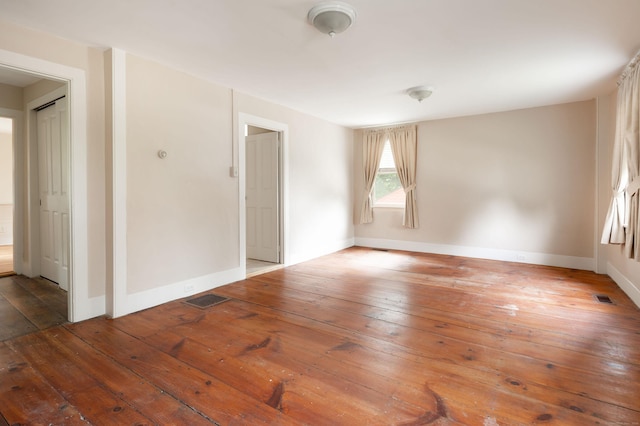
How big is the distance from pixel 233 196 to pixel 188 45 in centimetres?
176

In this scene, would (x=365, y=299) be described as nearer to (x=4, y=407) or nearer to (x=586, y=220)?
(x=4, y=407)

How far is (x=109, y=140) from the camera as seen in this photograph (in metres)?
2.99

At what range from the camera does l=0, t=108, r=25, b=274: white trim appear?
14.0 ft

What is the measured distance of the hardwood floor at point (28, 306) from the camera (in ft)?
9.16

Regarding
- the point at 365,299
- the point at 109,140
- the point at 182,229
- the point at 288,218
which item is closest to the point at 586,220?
the point at 365,299

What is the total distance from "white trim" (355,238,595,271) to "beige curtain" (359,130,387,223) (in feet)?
1.84

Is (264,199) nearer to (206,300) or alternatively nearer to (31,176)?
(206,300)

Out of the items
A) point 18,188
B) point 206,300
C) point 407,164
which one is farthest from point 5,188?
point 407,164

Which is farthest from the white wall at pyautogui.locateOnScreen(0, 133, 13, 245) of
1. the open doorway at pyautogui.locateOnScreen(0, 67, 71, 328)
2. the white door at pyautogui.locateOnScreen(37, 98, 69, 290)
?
the white door at pyautogui.locateOnScreen(37, 98, 69, 290)

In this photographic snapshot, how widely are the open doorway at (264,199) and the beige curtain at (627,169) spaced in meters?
4.04

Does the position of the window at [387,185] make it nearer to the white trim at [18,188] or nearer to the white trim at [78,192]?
the white trim at [78,192]

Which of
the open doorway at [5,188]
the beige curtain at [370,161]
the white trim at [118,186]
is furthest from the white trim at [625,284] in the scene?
the open doorway at [5,188]

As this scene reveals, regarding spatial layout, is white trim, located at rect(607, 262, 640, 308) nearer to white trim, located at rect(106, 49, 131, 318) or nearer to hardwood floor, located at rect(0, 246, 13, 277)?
white trim, located at rect(106, 49, 131, 318)

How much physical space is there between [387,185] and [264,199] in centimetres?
263
